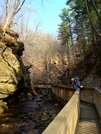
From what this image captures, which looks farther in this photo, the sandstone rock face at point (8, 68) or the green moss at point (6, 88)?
the sandstone rock face at point (8, 68)

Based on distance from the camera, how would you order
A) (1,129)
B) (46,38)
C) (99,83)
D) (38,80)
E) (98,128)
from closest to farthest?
(98,128) < (1,129) < (99,83) < (38,80) < (46,38)

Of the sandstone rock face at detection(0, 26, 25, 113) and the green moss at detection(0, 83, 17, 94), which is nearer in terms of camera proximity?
the green moss at detection(0, 83, 17, 94)

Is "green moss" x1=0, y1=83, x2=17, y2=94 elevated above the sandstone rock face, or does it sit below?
below

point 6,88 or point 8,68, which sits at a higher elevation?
point 8,68

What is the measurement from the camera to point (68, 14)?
185 feet

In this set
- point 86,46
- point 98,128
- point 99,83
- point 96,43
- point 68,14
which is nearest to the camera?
point 98,128

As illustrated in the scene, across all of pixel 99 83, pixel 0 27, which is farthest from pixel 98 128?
pixel 0 27

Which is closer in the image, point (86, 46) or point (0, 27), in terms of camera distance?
point (0, 27)

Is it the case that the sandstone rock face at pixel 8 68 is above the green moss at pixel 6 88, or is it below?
above

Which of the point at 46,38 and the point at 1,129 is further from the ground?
the point at 46,38

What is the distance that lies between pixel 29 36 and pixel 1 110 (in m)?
37.6

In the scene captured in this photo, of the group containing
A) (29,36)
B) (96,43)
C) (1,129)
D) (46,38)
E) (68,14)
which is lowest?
(1,129)

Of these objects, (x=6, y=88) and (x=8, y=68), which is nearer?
(x=6, y=88)

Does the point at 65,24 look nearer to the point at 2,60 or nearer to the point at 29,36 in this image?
the point at 29,36
